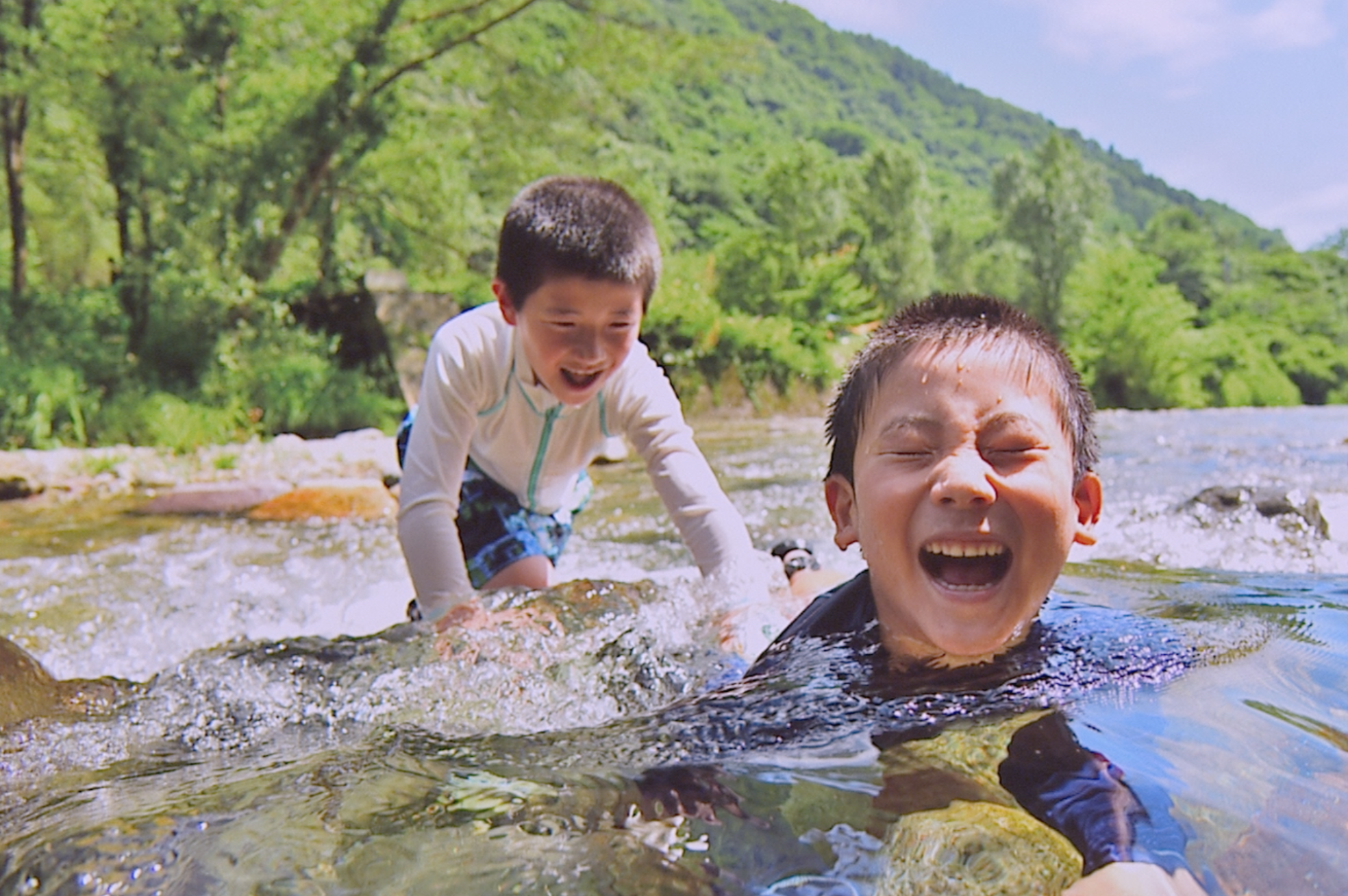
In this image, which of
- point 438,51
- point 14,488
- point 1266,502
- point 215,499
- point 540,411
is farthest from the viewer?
point 438,51

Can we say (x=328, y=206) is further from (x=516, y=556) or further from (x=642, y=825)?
(x=642, y=825)

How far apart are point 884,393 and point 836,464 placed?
0.81ft

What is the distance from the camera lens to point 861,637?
6.08ft

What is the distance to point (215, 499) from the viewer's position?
6.58 m

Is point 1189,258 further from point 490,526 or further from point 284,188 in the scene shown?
point 490,526

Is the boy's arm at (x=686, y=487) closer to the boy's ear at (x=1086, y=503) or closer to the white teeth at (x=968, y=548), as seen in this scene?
the boy's ear at (x=1086, y=503)

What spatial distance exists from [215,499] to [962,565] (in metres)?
6.01

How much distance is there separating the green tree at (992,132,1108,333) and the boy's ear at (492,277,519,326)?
3095cm

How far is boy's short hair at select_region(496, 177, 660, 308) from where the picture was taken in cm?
271

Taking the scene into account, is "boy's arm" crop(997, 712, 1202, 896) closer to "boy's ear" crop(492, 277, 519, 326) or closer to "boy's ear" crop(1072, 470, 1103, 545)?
"boy's ear" crop(1072, 470, 1103, 545)

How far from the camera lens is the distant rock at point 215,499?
21.2 ft

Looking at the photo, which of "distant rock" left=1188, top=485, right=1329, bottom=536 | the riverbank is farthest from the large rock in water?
the riverbank


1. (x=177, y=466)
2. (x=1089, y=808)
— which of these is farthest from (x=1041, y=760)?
(x=177, y=466)

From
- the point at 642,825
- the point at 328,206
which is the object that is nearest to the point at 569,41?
the point at 328,206
